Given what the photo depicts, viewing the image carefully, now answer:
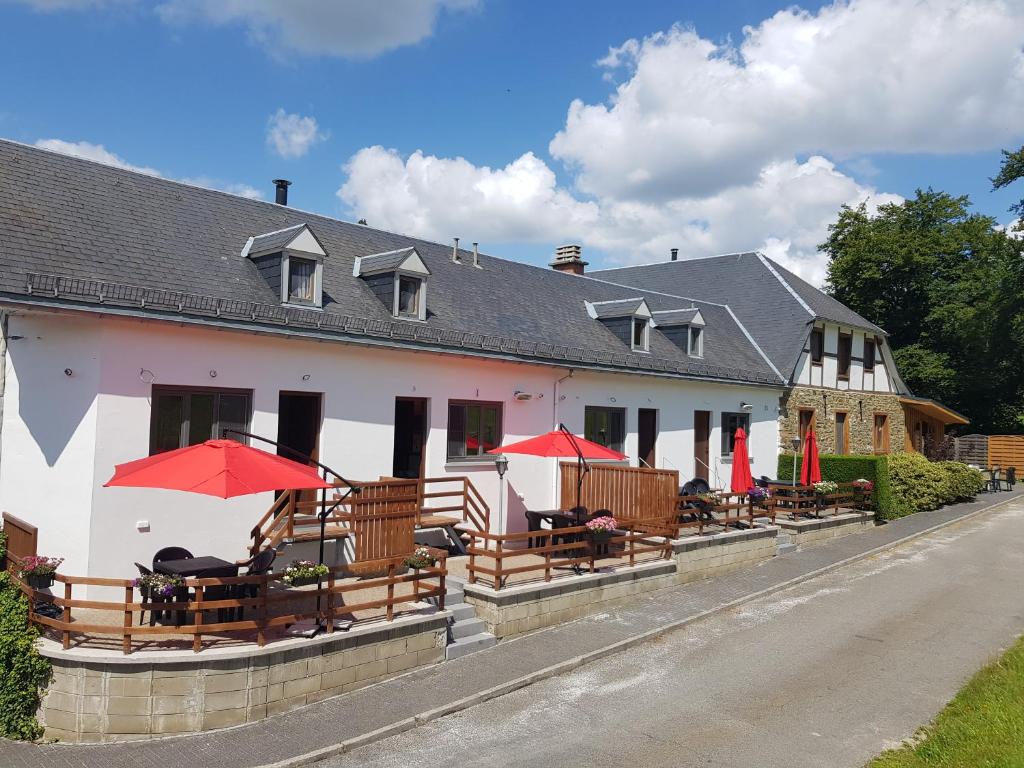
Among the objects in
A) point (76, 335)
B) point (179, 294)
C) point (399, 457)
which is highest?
point (179, 294)

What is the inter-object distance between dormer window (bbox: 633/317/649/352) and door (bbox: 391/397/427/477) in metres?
7.72

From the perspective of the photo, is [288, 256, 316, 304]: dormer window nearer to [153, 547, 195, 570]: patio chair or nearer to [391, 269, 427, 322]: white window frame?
[391, 269, 427, 322]: white window frame

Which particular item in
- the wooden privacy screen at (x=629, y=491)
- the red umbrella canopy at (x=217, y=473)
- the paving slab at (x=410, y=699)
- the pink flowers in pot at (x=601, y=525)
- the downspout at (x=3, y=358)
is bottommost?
the paving slab at (x=410, y=699)

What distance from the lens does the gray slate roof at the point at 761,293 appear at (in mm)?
25688

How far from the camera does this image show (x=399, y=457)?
14.6m

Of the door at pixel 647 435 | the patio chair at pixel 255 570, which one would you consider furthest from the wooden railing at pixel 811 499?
the patio chair at pixel 255 570

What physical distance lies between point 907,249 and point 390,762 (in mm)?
39184

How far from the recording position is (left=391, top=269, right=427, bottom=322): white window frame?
14836mm

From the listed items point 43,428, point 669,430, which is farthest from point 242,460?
point 669,430

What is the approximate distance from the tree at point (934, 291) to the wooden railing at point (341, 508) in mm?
31335

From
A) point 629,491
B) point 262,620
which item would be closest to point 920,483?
point 629,491

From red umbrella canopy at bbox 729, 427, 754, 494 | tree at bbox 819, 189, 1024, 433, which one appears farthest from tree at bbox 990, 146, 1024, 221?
red umbrella canopy at bbox 729, 427, 754, 494

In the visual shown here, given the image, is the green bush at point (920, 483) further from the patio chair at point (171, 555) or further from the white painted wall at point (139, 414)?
the patio chair at point (171, 555)

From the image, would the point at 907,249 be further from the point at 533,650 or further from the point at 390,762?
the point at 390,762
